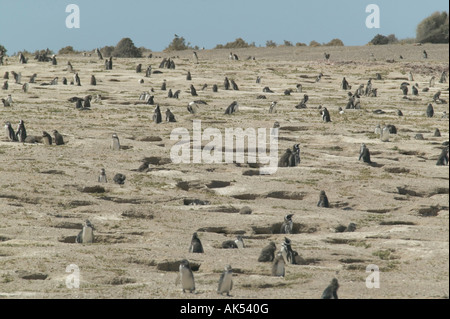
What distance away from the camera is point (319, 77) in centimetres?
4478

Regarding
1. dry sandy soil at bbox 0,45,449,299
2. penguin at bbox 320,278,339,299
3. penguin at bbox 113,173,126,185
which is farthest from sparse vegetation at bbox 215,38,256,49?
penguin at bbox 320,278,339,299

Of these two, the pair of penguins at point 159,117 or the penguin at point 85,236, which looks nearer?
the penguin at point 85,236

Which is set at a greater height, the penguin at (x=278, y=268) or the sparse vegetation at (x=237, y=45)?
the sparse vegetation at (x=237, y=45)

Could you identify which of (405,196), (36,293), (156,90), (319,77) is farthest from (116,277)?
(319,77)

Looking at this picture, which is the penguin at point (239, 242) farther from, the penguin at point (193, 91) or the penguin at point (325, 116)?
the penguin at point (193, 91)

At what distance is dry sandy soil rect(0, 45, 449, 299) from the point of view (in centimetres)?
1362

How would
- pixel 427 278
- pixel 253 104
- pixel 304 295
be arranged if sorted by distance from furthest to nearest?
pixel 253 104, pixel 427 278, pixel 304 295

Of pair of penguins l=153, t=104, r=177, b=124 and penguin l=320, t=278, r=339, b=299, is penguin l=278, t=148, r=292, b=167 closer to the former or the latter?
pair of penguins l=153, t=104, r=177, b=124

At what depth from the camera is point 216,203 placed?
772 inches

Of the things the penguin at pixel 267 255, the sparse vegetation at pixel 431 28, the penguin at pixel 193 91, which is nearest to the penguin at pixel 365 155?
the penguin at pixel 267 255

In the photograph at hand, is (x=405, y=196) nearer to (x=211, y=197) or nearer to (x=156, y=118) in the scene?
(x=211, y=197)

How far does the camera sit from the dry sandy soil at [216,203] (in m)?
13.6

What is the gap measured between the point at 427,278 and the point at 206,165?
35.1 ft

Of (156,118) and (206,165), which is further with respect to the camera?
(156,118)
